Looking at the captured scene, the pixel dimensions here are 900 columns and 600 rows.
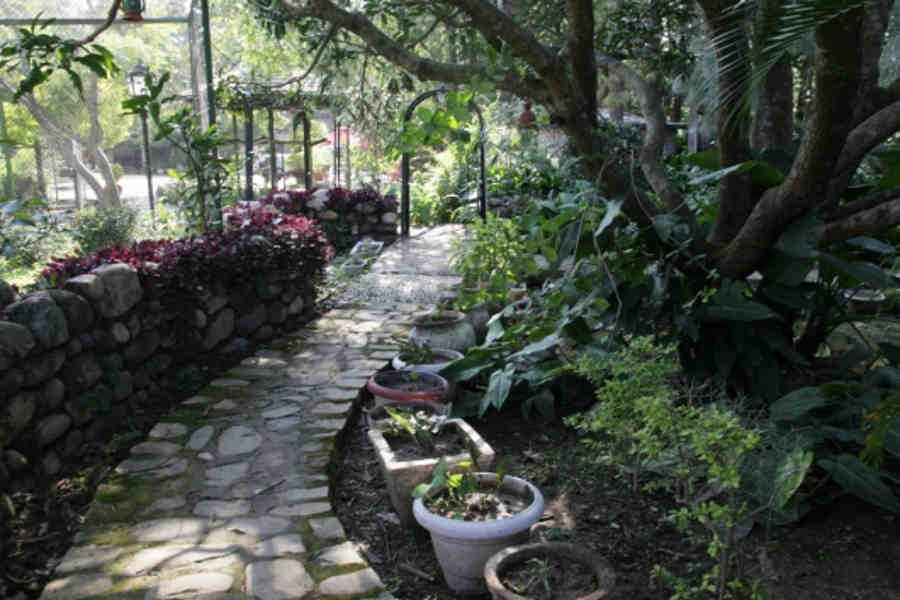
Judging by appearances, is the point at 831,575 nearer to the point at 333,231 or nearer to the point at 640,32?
the point at 640,32

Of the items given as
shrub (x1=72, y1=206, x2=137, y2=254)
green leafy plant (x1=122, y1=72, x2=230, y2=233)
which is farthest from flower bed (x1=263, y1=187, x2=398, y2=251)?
green leafy plant (x1=122, y1=72, x2=230, y2=233)

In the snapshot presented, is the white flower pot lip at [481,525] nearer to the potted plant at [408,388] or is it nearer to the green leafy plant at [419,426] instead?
the green leafy plant at [419,426]

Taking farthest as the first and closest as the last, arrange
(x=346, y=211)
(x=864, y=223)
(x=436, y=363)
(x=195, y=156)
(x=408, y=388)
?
1. (x=346, y=211)
2. (x=195, y=156)
3. (x=436, y=363)
4. (x=408, y=388)
5. (x=864, y=223)

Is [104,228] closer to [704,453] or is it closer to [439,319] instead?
[439,319]

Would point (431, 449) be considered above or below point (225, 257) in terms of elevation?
below

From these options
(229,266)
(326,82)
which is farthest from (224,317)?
(326,82)

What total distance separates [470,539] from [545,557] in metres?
0.25

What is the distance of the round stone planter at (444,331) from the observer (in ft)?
14.4

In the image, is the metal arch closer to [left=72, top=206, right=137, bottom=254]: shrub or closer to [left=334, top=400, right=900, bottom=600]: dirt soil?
[left=72, top=206, right=137, bottom=254]: shrub

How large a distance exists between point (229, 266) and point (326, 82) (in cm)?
271

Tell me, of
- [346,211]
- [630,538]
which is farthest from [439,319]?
[346,211]

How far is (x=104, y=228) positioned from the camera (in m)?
8.37

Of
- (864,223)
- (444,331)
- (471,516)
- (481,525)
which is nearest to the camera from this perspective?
(481,525)

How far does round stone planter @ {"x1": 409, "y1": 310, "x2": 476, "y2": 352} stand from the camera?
439cm
